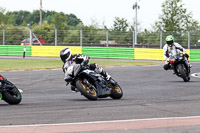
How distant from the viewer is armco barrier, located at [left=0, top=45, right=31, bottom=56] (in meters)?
39.6

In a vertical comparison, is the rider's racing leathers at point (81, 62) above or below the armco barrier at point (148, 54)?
above

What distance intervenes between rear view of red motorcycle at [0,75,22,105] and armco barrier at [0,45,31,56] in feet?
99.1

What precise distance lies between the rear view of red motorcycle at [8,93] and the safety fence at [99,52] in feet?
83.3

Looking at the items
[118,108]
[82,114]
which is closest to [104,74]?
[118,108]

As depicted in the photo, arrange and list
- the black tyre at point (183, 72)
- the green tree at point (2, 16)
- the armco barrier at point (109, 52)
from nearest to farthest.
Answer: the black tyre at point (183, 72) → the armco barrier at point (109, 52) → the green tree at point (2, 16)

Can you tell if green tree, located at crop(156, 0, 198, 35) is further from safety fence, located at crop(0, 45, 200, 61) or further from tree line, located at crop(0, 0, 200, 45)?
safety fence, located at crop(0, 45, 200, 61)

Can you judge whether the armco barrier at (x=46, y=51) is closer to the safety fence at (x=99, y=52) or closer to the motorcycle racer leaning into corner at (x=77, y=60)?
the safety fence at (x=99, y=52)

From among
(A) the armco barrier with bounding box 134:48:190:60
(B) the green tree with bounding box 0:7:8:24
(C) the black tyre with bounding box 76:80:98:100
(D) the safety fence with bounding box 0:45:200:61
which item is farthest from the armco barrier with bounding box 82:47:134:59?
(B) the green tree with bounding box 0:7:8:24

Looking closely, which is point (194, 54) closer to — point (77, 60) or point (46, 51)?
point (46, 51)

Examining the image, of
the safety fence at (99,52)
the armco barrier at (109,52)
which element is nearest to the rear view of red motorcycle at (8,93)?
the safety fence at (99,52)

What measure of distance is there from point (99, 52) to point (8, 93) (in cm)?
2832

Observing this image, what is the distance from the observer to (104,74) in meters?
10.5

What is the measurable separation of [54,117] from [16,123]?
71cm

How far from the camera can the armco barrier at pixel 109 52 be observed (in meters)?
36.1
